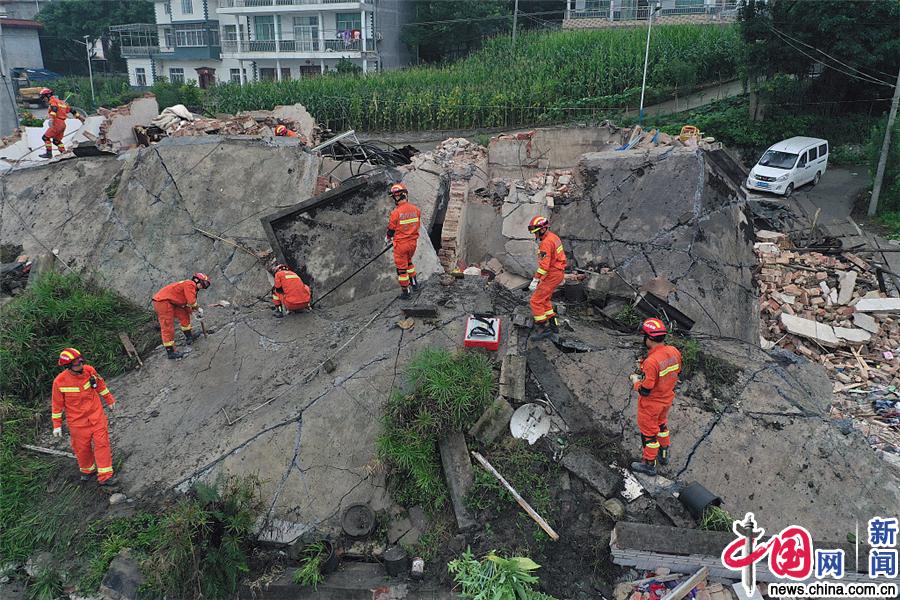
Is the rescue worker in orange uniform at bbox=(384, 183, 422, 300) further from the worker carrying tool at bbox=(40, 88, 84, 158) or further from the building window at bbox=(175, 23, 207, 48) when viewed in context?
the building window at bbox=(175, 23, 207, 48)

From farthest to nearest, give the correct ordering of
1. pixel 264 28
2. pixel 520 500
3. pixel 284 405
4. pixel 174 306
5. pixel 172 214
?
pixel 264 28, pixel 172 214, pixel 174 306, pixel 284 405, pixel 520 500

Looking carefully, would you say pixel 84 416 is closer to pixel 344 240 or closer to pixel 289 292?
pixel 289 292

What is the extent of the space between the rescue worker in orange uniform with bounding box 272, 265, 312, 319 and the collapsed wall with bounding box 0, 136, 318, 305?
3.04 feet

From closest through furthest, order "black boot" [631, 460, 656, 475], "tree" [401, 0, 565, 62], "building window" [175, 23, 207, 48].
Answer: "black boot" [631, 460, 656, 475] → "tree" [401, 0, 565, 62] → "building window" [175, 23, 207, 48]

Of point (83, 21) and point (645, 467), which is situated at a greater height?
point (83, 21)

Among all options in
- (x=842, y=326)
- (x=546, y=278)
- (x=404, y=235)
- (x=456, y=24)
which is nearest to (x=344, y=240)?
(x=404, y=235)

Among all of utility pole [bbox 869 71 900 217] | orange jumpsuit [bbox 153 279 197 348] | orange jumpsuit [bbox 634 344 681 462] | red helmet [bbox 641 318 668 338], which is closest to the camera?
orange jumpsuit [bbox 634 344 681 462]

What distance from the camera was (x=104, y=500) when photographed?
5918mm

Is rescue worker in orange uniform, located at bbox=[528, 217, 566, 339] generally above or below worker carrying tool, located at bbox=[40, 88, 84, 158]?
below

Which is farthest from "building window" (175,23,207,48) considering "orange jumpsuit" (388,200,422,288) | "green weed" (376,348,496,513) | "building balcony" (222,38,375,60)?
"green weed" (376,348,496,513)

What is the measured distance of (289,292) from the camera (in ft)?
26.2

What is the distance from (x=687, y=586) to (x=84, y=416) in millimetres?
5574

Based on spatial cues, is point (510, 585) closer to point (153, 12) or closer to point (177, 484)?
point (177, 484)

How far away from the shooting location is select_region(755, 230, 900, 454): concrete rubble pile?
23.8 feet
